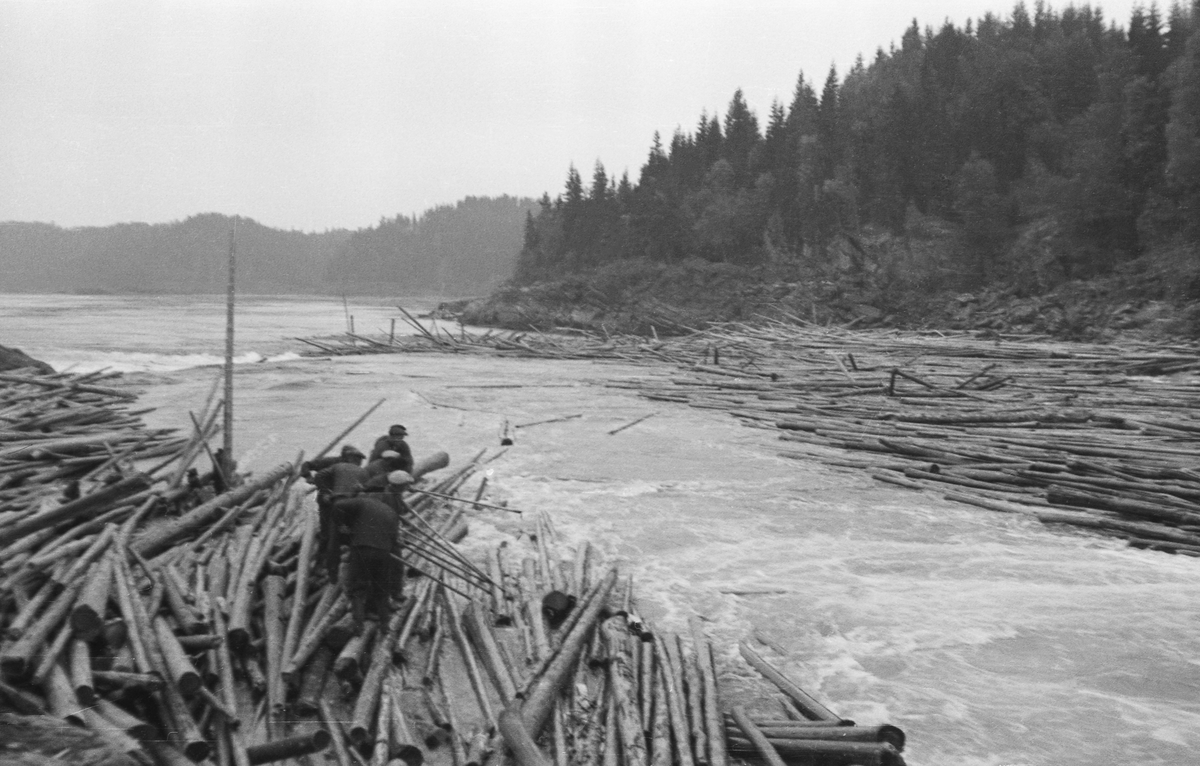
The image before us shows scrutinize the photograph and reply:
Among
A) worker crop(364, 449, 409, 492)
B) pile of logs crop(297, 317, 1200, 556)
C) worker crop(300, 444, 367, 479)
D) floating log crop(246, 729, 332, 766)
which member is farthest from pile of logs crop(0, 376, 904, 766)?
pile of logs crop(297, 317, 1200, 556)

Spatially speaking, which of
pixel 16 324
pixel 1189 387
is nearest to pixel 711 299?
pixel 16 324

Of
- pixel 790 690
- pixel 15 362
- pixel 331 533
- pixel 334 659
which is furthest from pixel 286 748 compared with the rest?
pixel 15 362

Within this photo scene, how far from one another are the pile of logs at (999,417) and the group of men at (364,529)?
7964 mm

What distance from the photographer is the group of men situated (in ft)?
21.5

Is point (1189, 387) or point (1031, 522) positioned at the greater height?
point (1189, 387)

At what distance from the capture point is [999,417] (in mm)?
15336

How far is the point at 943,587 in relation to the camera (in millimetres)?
9023

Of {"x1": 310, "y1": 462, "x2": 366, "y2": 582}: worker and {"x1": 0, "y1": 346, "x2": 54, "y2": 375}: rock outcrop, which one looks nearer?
{"x1": 310, "y1": 462, "x2": 366, "y2": 582}: worker

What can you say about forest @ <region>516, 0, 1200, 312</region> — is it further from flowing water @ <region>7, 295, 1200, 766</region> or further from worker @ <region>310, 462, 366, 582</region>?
worker @ <region>310, 462, 366, 582</region>

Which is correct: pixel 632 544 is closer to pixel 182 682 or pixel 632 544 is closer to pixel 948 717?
pixel 948 717

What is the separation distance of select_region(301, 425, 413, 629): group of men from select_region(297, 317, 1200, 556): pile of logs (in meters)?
7.96

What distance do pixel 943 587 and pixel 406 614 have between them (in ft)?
17.4

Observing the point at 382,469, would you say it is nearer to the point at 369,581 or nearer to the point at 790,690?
the point at 369,581

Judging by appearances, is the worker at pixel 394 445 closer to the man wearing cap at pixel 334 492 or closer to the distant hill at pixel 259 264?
the man wearing cap at pixel 334 492
